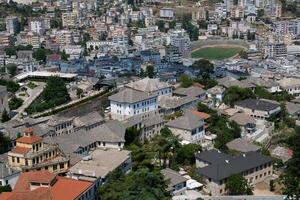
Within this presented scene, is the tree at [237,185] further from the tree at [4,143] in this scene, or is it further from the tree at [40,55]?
the tree at [40,55]

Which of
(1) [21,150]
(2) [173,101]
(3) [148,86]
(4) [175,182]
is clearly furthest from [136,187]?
A: (3) [148,86]

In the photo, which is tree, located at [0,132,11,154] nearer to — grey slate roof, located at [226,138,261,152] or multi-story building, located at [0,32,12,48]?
grey slate roof, located at [226,138,261,152]

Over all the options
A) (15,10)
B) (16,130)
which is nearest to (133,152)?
(16,130)

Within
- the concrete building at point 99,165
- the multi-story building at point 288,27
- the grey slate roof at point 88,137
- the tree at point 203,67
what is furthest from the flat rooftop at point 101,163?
Answer: the multi-story building at point 288,27

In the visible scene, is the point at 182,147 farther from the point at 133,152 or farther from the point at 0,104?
the point at 0,104

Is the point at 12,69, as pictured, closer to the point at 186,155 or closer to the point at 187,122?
the point at 187,122

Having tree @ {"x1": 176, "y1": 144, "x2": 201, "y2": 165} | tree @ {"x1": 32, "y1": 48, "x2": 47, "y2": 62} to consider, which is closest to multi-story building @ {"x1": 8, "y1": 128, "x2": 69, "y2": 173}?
tree @ {"x1": 176, "y1": 144, "x2": 201, "y2": 165}
